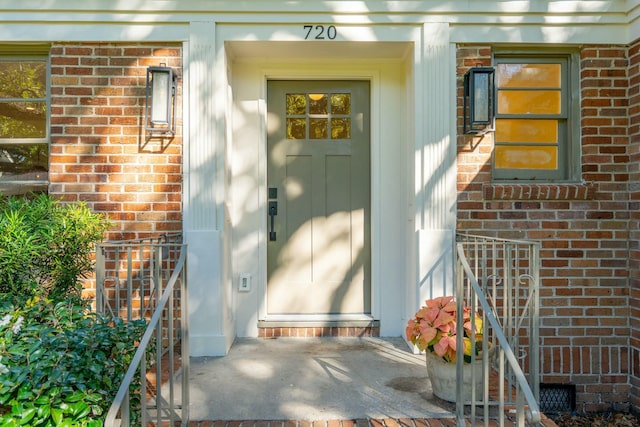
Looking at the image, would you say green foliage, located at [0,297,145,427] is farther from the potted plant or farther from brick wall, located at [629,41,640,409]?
brick wall, located at [629,41,640,409]

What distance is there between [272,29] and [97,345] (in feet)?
8.23

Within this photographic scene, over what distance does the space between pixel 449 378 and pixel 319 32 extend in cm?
252

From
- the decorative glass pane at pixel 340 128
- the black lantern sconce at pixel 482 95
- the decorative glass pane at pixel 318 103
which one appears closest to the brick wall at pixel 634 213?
the black lantern sconce at pixel 482 95

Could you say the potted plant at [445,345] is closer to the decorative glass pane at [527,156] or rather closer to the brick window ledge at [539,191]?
the brick window ledge at [539,191]

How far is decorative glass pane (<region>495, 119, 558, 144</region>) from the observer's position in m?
3.71

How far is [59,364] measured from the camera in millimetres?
1962

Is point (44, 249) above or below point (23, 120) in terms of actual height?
below

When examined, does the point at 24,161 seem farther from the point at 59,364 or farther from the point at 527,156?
the point at 527,156

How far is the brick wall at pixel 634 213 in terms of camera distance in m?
3.49

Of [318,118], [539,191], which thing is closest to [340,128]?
[318,118]

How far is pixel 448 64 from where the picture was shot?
11.6ft

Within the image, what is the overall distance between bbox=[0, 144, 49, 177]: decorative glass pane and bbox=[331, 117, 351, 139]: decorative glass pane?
2267 mm

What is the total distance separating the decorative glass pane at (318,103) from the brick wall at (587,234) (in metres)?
1.11

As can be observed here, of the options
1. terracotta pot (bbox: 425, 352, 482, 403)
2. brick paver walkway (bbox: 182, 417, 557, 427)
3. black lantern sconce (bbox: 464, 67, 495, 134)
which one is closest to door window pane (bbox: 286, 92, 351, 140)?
black lantern sconce (bbox: 464, 67, 495, 134)
